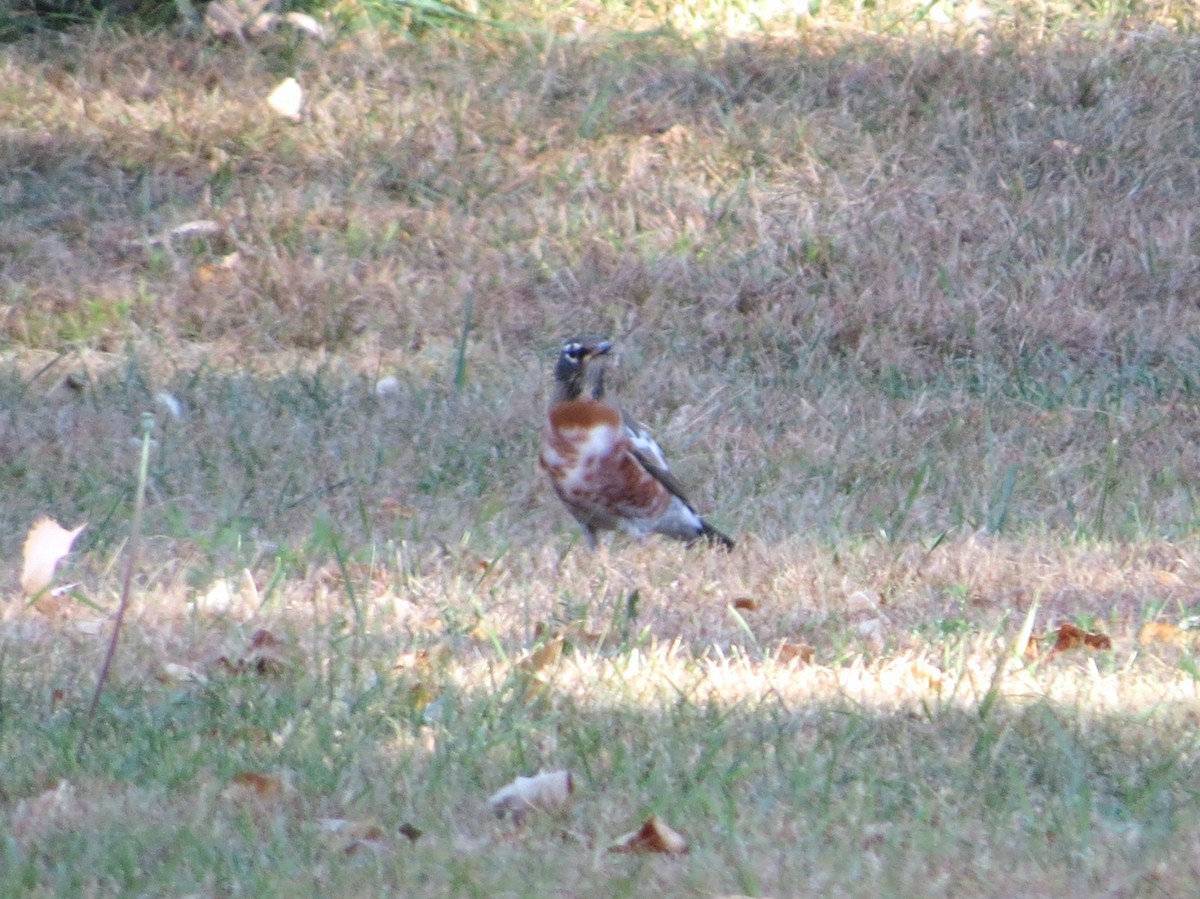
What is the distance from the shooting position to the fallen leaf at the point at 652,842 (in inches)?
130

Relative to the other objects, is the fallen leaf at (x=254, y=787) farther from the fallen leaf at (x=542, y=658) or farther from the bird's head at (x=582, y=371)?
the bird's head at (x=582, y=371)

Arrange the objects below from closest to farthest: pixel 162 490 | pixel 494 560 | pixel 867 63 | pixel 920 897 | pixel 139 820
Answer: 1. pixel 920 897
2. pixel 139 820
3. pixel 494 560
4. pixel 162 490
5. pixel 867 63

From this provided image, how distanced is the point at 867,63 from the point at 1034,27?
3.67ft

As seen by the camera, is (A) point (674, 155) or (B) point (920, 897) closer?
(B) point (920, 897)

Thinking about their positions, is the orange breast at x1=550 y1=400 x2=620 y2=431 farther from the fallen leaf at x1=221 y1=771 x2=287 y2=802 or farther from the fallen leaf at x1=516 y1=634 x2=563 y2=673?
the fallen leaf at x1=221 y1=771 x2=287 y2=802

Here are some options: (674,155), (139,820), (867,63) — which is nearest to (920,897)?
(139,820)

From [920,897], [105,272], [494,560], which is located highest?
[920,897]

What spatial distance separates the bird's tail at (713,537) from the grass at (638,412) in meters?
0.14

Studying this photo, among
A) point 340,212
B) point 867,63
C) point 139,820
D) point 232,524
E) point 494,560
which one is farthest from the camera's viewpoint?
point 867,63

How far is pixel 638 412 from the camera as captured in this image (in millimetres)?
7680

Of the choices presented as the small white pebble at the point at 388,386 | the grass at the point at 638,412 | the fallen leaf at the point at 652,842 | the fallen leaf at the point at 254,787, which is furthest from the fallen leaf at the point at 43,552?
the small white pebble at the point at 388,386

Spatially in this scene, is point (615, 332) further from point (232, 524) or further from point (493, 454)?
point (232, 524)

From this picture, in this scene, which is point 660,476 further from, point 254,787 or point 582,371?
point 254,787

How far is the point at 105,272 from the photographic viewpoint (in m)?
9.00
